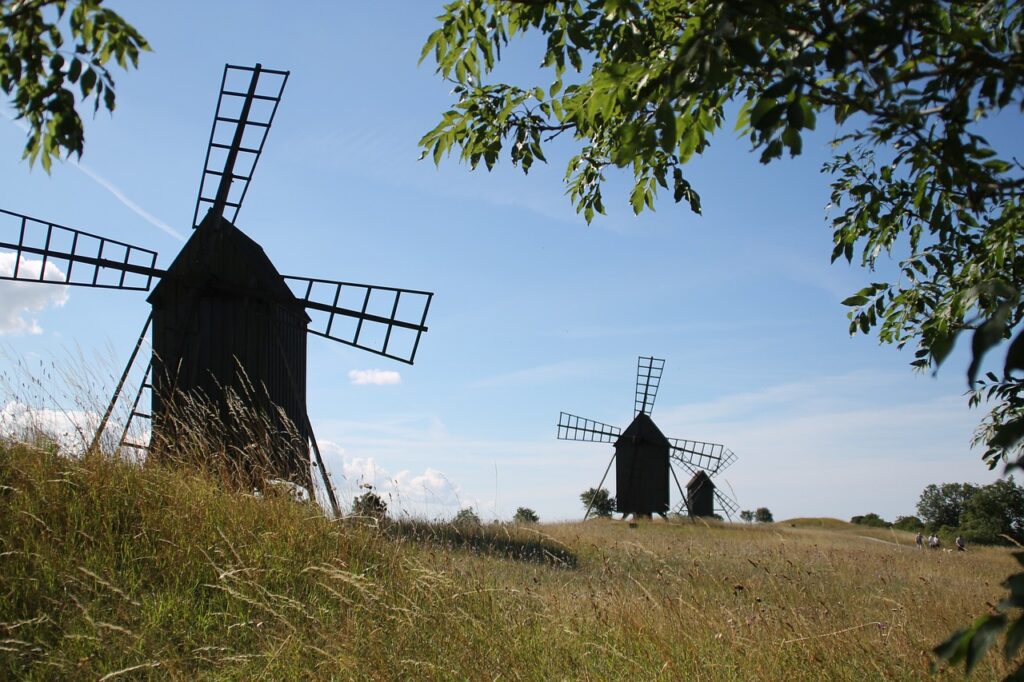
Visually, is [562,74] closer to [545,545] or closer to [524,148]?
[524,148]

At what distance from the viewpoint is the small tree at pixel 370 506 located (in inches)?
372

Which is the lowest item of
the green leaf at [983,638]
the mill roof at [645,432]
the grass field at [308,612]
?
the grass field at [308,612]

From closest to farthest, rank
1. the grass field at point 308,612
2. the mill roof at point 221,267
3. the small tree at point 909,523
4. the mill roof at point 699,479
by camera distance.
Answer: the grass field at point 308,612 < the mill roof at point 221,267 < the mill roof at point 699,479 < the small tree at point 909,523

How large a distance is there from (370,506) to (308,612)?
423cm

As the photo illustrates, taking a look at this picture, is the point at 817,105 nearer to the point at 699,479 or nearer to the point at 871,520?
the point at 699,479

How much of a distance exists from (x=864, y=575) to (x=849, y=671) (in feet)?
26.8

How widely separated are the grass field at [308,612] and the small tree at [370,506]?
31 centimetres

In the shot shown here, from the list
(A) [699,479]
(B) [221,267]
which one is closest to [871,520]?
(A) [699,479]

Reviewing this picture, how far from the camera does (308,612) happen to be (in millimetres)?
6293

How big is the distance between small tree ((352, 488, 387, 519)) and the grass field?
0.31 m

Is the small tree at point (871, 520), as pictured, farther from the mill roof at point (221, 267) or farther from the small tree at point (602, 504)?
the mill roof at point (221, 267)

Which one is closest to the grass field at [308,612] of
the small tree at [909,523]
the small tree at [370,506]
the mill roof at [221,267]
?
the small tree at [370,506]

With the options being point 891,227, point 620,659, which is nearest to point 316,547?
point 620,659

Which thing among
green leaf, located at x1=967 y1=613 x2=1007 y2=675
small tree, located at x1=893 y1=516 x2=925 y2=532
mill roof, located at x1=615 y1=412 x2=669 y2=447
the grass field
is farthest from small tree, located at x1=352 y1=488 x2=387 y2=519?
small tree, located at x1=893 y1=516 x2=925 y2=532
